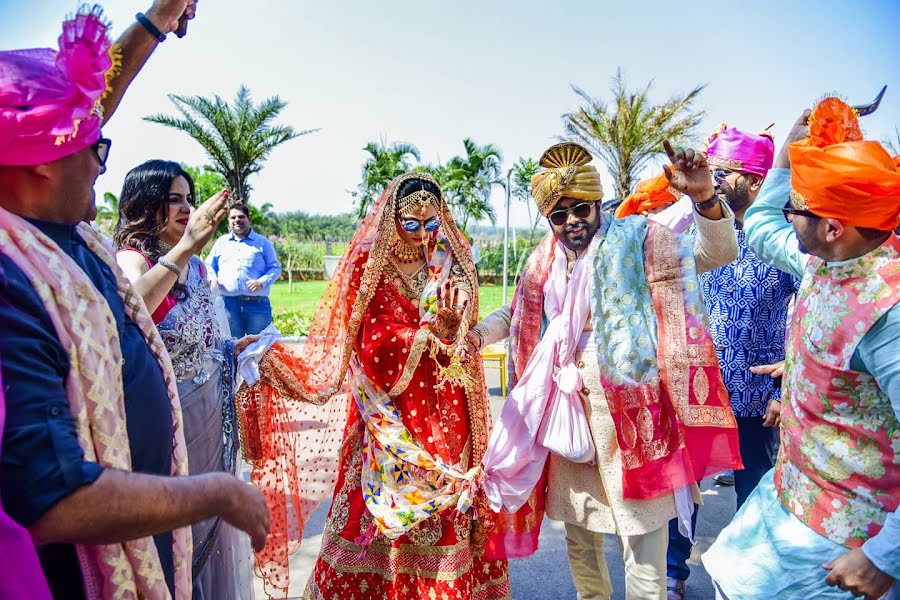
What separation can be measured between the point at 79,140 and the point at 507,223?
17.9m

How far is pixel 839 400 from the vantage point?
158cm

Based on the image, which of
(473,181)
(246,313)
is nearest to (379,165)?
(473,181)

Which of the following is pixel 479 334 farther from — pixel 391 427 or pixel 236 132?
pixel 236 132

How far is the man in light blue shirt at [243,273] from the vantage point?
7.13 meters

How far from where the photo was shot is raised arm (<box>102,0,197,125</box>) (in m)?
1.70

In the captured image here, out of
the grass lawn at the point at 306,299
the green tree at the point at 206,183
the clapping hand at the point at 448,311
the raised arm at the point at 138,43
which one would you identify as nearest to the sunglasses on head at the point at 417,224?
the clapping hand at the point at 448,311

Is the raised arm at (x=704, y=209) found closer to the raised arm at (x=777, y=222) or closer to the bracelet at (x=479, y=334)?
the raised arm at (x=777, y=222)

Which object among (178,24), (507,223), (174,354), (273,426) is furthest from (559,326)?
(507,223)

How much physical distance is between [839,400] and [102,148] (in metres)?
1.98

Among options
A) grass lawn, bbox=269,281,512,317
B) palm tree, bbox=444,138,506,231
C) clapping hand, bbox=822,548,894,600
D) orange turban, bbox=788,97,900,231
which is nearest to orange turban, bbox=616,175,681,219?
orange turban, bbox=788,97,900,231

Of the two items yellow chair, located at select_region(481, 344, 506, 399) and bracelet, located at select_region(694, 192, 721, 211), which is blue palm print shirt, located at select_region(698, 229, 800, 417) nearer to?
bracelet, located at select_region(694, 192, 721, 211)

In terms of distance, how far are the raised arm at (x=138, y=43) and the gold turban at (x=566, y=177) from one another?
4.80ft

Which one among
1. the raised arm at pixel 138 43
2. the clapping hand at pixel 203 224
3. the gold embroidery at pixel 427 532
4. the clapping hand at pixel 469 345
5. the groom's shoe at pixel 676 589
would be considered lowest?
the groom's shoe at pixel 676 589

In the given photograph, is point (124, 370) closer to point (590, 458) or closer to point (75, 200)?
point (75, 200)
